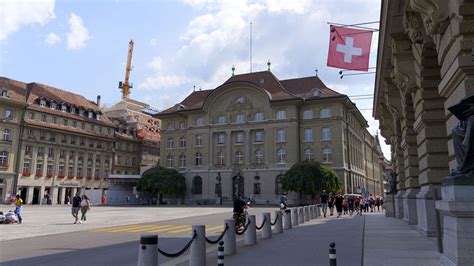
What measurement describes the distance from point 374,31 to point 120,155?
77.2 metres

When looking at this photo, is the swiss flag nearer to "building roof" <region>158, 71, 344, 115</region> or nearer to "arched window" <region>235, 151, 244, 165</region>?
"building roof" <region>158, 71, 344, 115</region>

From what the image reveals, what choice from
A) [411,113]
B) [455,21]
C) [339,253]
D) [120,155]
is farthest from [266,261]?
[120,155]

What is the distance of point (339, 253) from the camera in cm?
1129

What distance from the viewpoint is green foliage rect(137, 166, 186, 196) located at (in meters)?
66.7

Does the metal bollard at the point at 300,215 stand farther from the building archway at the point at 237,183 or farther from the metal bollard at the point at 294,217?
the building archway at the point at 237,183

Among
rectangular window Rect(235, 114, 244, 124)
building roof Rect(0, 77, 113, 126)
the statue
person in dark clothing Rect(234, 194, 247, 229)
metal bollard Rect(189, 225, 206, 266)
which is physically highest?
building roof Rect(0, 77, 113, 126)

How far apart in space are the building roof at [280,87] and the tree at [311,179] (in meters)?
13.4

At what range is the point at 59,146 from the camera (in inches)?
2842

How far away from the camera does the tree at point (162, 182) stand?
6669 centimetres

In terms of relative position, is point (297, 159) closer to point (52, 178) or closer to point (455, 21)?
point (52, 178)

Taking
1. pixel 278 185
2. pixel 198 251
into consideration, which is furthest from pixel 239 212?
pixel 278 185

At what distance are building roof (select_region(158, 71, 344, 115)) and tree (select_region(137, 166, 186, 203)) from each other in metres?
13.0

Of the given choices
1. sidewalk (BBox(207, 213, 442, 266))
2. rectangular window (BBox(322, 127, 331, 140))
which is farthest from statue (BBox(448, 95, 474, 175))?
rectangular window (BBox(322, 127, 331, 140))

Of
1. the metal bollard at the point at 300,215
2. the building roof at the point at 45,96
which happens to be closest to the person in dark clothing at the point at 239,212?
the metal bollard at the point at 300,215
